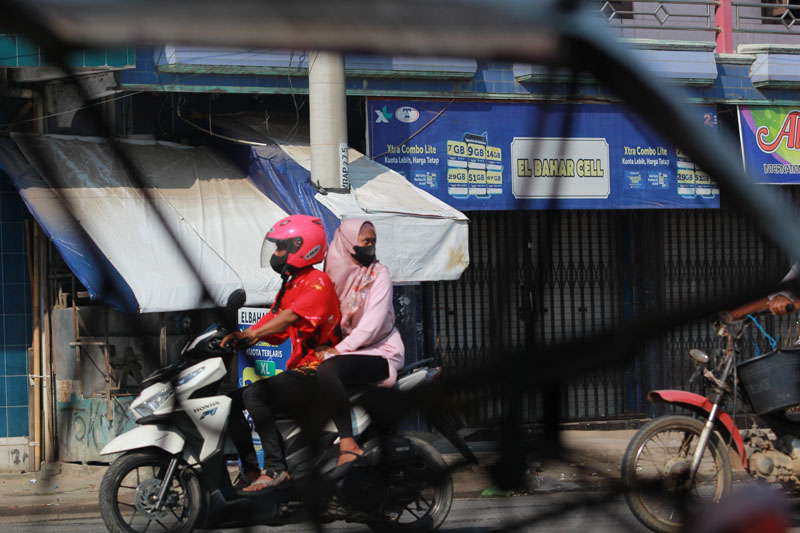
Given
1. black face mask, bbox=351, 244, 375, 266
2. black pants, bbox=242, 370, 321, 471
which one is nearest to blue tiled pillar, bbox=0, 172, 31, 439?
black face mask, bbox=351, 244, 375, 266

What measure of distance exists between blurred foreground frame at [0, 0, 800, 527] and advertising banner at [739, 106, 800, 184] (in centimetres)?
815

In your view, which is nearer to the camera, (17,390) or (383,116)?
(17,390)

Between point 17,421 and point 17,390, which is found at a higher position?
point 17,390

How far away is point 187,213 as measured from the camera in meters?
2.39

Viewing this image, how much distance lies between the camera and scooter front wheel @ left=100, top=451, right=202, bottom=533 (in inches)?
171

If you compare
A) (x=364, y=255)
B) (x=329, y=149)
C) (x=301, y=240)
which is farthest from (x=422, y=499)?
(x=329, y=149)

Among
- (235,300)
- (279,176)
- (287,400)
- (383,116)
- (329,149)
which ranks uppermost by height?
(383,116)

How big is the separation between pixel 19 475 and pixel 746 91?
754 centimetres

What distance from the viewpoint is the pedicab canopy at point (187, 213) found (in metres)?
1.40

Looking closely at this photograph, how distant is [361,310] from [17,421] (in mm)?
5104

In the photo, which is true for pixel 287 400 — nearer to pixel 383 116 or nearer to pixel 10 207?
pixel 10 207

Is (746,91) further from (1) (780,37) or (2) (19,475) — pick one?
(2) (19,475)

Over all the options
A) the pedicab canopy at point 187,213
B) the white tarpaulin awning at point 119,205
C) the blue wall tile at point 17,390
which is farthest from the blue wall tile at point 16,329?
the white tarpaulin awning at point 119,205

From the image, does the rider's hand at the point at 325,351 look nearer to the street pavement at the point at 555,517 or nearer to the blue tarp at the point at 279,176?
the street pavement at the point at 555,517
